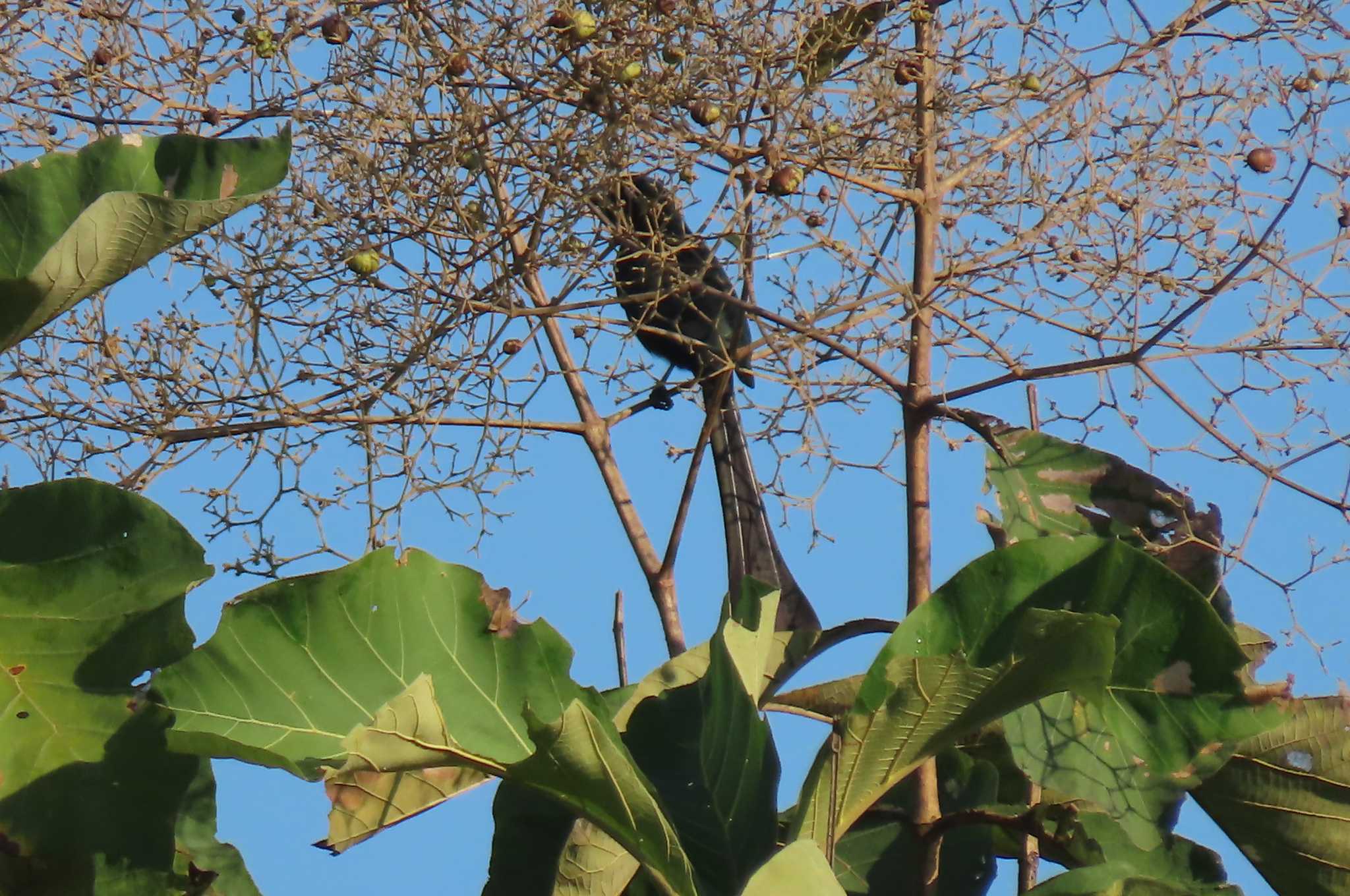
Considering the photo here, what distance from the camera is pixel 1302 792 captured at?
126 cm

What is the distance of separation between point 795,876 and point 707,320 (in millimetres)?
1137

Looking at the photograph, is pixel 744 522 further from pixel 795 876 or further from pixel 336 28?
pixel 795 876

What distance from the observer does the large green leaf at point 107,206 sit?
96cm

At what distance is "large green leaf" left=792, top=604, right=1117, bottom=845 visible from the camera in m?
0.96

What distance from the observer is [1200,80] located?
6.39ft

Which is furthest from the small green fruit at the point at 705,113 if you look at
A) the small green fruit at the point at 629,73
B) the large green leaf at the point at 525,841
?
the large green leaf at the point at 525,841

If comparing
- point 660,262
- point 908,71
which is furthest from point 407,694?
point 908,71

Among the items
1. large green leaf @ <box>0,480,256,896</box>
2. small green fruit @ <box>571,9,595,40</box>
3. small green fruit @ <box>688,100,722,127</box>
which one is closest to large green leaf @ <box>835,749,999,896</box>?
large green leaf @ <box>0,480,256,896</box>

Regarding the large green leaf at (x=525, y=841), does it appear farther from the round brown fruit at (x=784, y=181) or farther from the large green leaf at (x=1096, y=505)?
the round brown fruit at (x=784, y=181)

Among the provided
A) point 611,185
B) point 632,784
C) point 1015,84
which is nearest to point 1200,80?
point 1015,84

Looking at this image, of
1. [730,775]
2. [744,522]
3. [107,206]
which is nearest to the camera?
[107,206]

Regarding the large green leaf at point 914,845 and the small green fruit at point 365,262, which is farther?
the small green fruit at point 365,262

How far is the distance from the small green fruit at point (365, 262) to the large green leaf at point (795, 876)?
4.02 ft

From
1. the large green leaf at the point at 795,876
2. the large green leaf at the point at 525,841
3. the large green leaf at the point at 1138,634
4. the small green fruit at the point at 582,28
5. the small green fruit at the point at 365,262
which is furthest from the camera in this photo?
the small green fruit at the point at 365,262
